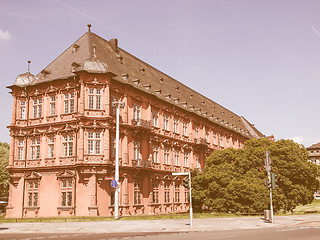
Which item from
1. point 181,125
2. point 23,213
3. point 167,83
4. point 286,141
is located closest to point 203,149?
point 181,125

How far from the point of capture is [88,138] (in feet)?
122

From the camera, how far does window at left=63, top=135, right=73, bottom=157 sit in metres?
37.9

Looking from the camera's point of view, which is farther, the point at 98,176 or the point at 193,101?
the point at 193,101

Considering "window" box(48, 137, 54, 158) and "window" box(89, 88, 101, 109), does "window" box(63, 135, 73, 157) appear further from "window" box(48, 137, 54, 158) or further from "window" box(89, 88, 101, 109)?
"window" box(89, 88, 101, 109)

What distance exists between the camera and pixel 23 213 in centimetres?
3847

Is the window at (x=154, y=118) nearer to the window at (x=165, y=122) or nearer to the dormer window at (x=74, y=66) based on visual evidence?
the window at (x=165, y=122)

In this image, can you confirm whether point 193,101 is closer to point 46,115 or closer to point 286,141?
point 286,141

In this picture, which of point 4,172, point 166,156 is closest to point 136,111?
point 166,156

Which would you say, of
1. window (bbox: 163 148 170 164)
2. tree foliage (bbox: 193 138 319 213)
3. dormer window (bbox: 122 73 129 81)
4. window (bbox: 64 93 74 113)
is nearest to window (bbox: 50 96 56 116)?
window (bbox: 64 93 74 113)

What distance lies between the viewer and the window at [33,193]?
1527 inches

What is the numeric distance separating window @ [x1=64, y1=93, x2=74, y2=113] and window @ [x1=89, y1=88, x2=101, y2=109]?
2.40m

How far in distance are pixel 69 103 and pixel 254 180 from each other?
2235cm

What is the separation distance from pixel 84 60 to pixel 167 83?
20.4 m

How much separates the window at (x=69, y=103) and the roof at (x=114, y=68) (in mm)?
2085
